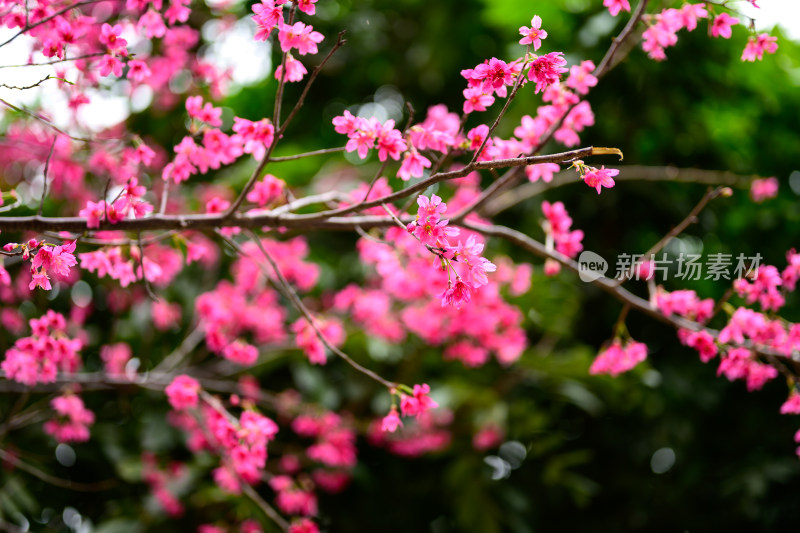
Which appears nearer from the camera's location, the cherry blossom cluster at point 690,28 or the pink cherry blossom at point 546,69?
the pink cherry blossom at point 546,69

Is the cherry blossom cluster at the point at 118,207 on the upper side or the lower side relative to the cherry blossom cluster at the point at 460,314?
upper

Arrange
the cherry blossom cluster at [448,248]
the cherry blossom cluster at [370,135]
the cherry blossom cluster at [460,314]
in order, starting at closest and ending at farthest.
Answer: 1. the cherry blossom cluster at [448,248]
2. the cherry blossom cluster at [370,135]
3. the cherry blossom cluster at [460,314]

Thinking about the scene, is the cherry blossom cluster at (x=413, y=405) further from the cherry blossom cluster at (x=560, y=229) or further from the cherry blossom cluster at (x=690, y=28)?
the cherry blossom cluster at (x=690, y=28)

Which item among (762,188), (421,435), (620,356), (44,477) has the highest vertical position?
(762,188)

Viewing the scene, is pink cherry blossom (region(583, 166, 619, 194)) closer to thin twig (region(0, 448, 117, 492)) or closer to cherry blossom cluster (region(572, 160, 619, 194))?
cherry blossom cluster (region(572, 160, 619, 194))

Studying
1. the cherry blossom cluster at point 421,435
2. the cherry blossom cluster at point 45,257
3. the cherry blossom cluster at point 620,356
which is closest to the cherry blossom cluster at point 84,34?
the cherry blossom cluster at point 45,257

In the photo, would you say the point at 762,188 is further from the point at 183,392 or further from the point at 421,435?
the point at 183,392

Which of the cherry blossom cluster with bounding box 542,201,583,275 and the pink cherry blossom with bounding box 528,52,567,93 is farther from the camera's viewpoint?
the cherry blossom cluster with bounding box 542,201,583,275

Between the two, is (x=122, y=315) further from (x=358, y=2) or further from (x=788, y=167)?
(x=788, y=167)

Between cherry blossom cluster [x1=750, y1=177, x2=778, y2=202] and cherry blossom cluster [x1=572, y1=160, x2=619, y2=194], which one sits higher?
cherry blossom cluster [x1=572, y1=160, x2=619, y2=194]

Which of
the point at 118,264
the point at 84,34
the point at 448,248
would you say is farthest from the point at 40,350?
the point at 448,248

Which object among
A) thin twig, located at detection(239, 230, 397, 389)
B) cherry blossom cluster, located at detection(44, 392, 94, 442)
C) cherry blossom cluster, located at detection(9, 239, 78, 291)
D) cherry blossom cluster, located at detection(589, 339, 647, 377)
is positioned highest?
cherry blossom cluster, located at detection(9, 239, 78, 291)

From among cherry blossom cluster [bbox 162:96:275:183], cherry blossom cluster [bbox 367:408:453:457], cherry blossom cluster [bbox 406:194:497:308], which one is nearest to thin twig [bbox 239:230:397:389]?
cherry blossom cluster [bbox 162:96:275:183]

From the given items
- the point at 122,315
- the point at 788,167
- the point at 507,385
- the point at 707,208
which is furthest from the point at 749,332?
the point at 122,315
